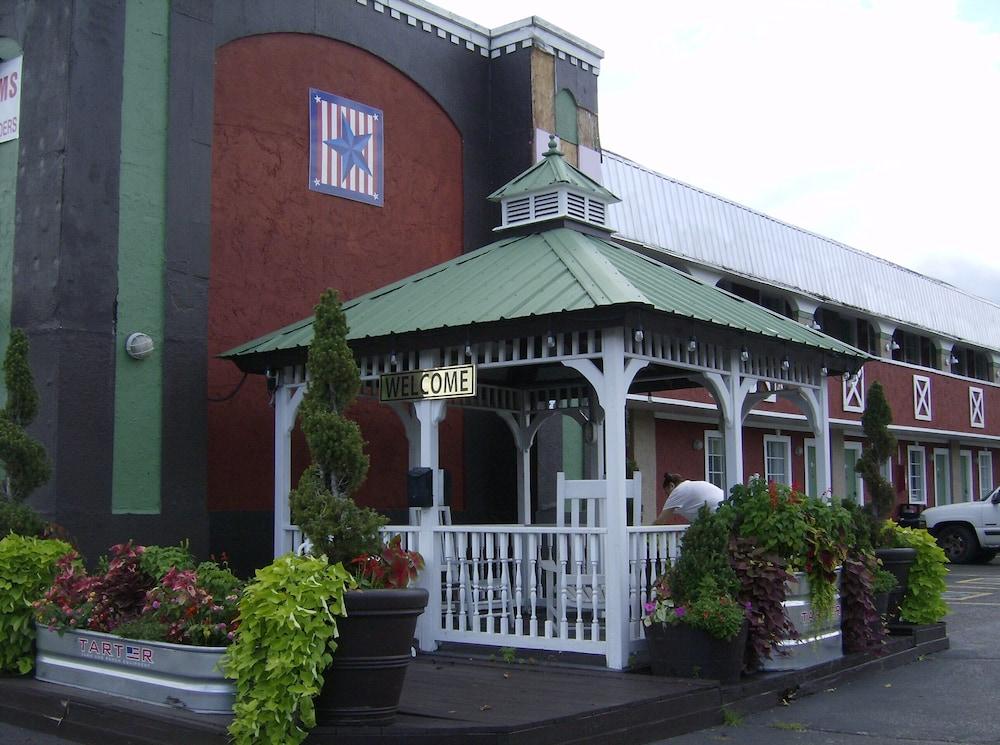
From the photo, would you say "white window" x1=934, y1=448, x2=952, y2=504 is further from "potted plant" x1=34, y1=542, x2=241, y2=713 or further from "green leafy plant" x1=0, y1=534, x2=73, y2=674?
"green leafy plant" x1=0, y1=534, x2=73, y2=674

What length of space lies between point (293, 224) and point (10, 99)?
3249mm

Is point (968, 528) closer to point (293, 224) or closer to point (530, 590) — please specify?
point (293, 224)

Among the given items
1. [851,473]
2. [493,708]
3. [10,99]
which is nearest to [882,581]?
[493,708]

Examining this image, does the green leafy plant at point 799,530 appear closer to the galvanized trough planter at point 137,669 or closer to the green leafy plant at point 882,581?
the green leafy plant at point 882,581

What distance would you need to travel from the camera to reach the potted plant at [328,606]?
6.82 m

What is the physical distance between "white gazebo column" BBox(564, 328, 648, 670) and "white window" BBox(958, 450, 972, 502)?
83.7ft

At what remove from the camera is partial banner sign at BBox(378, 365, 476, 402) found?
10.6 m

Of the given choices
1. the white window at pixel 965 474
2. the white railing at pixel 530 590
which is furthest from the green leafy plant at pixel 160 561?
the white window at pixel 965 474

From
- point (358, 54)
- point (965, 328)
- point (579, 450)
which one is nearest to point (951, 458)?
point (965, 328)

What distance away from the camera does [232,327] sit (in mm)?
13195

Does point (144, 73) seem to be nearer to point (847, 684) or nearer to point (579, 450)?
point (579, 450)

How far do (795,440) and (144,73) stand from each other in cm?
1748

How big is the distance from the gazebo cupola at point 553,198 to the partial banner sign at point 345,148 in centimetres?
234

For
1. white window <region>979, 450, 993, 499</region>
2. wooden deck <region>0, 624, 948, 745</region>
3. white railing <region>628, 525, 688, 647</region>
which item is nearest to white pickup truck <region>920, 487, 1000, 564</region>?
white window <region>979, 450, 993, 499</region>
